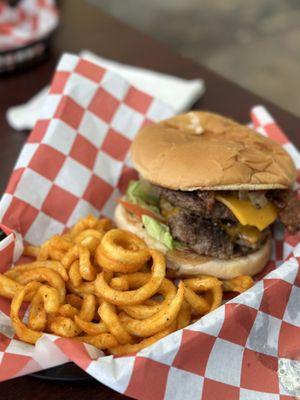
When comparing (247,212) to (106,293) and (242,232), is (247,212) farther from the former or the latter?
(106,293)

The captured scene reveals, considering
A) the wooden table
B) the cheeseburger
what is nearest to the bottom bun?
the cheeseburger

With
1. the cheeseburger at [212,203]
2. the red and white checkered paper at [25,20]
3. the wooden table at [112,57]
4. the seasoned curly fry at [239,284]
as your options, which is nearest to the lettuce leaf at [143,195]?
the cheeseburger at [212,203]

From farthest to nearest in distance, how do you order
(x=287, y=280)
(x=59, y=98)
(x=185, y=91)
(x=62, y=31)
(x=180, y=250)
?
(x=62, y=31), (x=185, y=91), (x=59, y=98), (x=180, y=250), (x=287, y=280)

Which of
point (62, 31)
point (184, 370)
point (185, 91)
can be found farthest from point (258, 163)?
point (62, 31)

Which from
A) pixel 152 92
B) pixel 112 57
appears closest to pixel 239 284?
pixel 152 92

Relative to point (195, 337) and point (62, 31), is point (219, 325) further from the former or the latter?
point (62, 31)

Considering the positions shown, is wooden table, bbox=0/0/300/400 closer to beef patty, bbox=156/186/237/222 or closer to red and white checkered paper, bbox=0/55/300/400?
red and white checkered paper, bbox=0/55/300/400

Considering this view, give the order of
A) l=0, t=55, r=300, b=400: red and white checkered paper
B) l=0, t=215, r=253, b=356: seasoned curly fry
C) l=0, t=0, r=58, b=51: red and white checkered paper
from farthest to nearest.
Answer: l=0, t=0, r=58, b=51: red and white checkered paper < l=0, t=215, r=253, b=356: seasoned curly fry < l=0, t=55, r=300, b=400: red and white checkered paper
